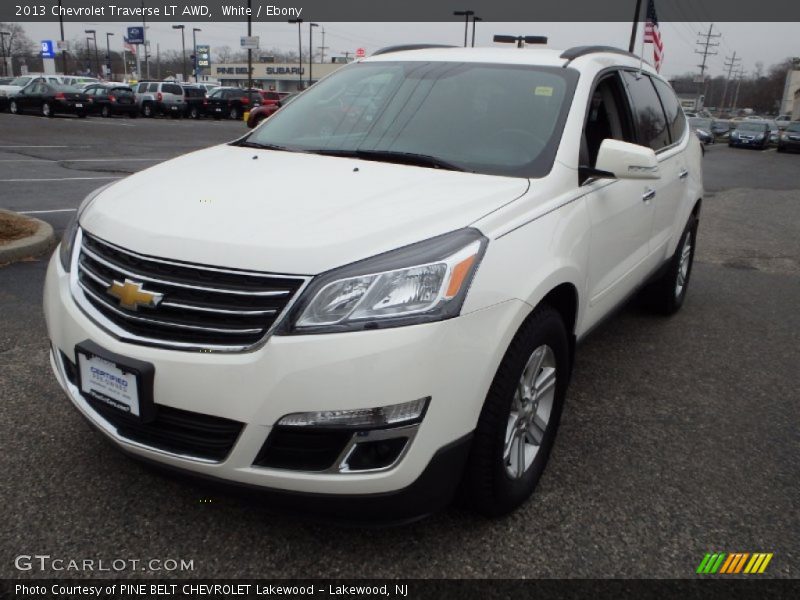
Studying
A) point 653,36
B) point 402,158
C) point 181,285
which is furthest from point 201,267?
point 653,36

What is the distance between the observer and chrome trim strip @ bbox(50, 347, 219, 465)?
216 cm

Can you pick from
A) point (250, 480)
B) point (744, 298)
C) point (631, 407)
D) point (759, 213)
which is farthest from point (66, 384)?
point (759, 213)

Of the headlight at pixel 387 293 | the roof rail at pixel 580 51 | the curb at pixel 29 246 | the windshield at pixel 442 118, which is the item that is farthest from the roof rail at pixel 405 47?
the curb at pixel 29 246

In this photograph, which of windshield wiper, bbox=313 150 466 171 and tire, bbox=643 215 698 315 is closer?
windshield wiper, bbox=313 150 466 171

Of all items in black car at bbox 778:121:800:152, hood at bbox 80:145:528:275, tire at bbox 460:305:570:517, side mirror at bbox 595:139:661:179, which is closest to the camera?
hood at bbox 80:145:528:275

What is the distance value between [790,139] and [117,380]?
36227 mm

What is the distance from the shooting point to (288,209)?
2.38 meters

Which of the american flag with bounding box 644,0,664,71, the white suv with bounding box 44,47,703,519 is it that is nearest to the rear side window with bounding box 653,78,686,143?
the white suv with bounding box 44,47,703,519

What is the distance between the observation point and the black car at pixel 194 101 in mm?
33719

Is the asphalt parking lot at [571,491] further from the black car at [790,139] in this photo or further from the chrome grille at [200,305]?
the black car at [790,139]

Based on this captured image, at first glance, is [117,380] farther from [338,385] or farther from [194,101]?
[194,101]

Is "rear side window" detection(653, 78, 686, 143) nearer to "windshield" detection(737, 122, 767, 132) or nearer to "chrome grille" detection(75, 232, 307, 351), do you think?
"chrome grille" detection(75, 232, 307, 351)

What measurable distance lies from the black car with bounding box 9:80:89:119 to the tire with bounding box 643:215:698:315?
27.5 m
